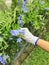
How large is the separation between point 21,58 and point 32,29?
0.30 metres

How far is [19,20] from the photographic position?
177cm

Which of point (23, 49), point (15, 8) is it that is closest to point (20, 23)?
point (15, 8)

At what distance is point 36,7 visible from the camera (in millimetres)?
1976

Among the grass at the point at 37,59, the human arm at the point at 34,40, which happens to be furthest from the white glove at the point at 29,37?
the grass at the point at 37,59

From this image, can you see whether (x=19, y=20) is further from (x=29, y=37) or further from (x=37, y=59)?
(x=37, y=59)

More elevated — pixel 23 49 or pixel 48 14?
pixel 48 14

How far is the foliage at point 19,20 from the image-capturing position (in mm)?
1681

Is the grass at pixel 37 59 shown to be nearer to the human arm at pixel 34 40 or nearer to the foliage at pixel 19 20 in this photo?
the foliage at pixel 19 20

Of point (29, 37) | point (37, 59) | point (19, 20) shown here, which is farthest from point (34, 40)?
point (37, 59)

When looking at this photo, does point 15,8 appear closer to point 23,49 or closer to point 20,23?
point 20,23

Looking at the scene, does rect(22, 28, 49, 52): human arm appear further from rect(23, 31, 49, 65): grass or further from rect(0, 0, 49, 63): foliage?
rect(23, 31, 49, 65): grass

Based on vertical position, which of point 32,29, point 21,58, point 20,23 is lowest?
point 21,58

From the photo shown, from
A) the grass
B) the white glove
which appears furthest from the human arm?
the grass

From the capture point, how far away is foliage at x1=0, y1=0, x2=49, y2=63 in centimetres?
168
